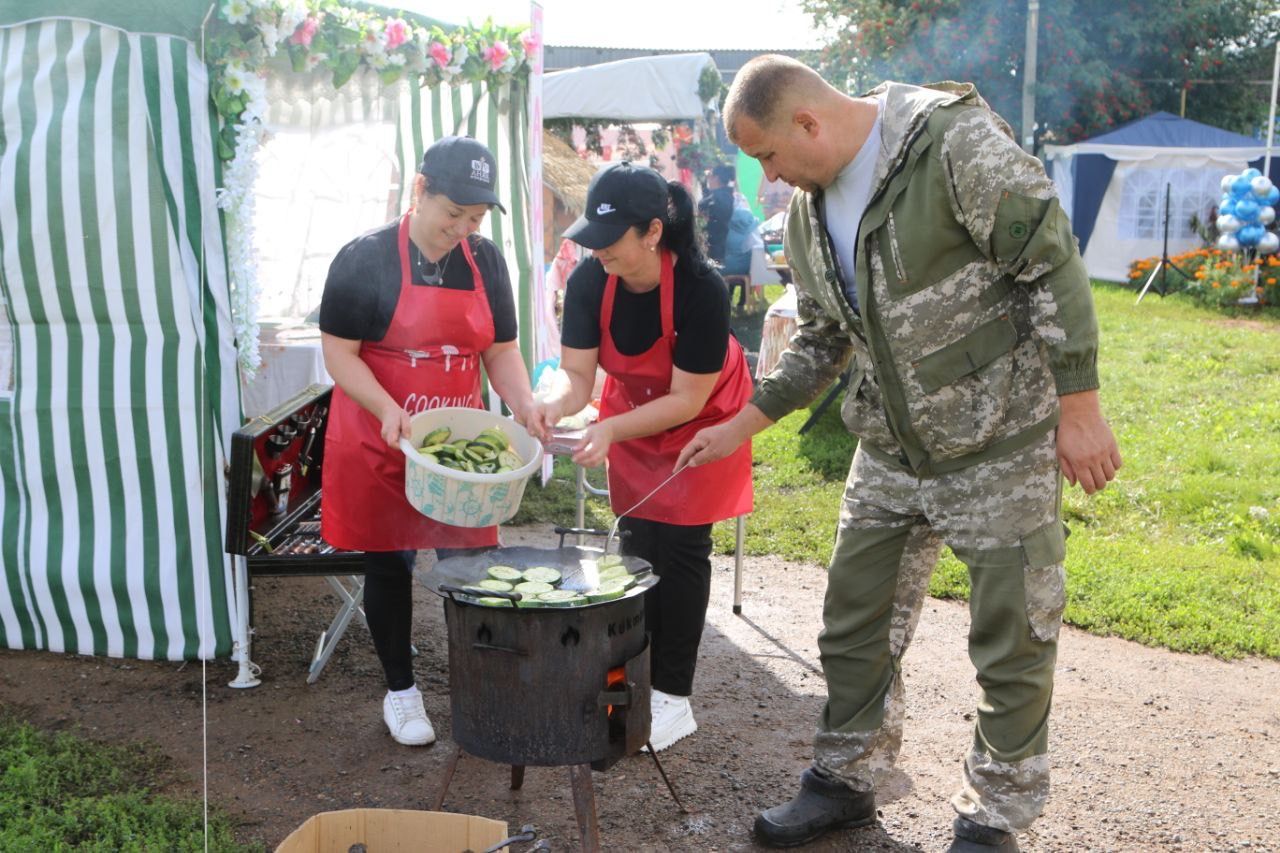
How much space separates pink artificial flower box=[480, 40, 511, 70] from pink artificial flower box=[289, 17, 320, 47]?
62.3 inches

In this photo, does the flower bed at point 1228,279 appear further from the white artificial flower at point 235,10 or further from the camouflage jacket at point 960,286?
the white artificial flower at point 235,10

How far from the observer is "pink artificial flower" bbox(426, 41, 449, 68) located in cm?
527

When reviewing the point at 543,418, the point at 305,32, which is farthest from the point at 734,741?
the point at 305,32

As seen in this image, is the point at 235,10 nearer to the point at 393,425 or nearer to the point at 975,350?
the point at 393,425

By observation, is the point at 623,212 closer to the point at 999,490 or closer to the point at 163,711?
the point at 999,490

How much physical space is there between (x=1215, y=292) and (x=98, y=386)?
13404 mm

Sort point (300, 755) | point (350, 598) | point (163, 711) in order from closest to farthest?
point (300, 755)
point (163, 711)
point (350, 598)

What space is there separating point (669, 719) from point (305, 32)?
9.17ft

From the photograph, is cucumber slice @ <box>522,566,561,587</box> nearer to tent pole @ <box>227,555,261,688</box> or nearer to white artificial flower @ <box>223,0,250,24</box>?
tent pole @ <box>227,555,261,688</box>

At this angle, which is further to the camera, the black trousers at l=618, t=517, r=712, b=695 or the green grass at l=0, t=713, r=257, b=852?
the black trousers at l=618, t=517, r=712, b=695

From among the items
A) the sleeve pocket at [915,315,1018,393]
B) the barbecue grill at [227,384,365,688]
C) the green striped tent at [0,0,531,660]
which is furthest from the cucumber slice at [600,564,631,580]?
the green striped tent at [0,0,531,660]

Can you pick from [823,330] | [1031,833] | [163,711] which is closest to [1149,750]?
[1031,833]

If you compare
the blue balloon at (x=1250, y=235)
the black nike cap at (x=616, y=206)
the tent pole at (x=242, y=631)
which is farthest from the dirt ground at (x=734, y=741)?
the blue balloon at (x=1250, y=235)

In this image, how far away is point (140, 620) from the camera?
447 centimetres
